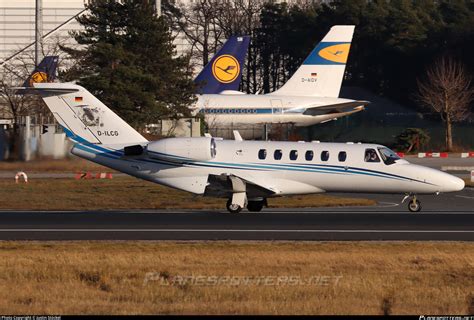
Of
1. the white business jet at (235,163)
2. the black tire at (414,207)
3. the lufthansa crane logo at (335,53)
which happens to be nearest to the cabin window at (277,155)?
the white business jet at (235,163)

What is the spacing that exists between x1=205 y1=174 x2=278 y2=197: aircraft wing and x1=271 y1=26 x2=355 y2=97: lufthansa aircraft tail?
3944 cm

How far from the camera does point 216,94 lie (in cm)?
7712

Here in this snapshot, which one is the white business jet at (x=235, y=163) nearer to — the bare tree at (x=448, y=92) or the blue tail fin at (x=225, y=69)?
the bare tree at (x=448, y=92)

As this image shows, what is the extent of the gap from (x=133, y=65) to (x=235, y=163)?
31967 millimetres

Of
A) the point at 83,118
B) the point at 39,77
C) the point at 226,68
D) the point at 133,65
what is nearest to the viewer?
the point at 83,118

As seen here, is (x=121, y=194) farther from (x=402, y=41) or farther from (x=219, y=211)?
(x=402, y=41)

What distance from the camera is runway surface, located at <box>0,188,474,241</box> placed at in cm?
2948

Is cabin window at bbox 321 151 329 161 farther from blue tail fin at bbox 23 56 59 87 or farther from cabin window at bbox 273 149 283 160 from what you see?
blue tail fin at bbox 23 56 59 87

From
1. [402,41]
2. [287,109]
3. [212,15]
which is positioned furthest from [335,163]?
[212,15]

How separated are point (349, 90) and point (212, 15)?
13.7 m

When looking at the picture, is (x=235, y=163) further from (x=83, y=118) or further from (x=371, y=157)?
(x=83, y=118)

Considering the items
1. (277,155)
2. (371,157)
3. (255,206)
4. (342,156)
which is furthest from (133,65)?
(371,157)

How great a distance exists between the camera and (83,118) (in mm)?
36188

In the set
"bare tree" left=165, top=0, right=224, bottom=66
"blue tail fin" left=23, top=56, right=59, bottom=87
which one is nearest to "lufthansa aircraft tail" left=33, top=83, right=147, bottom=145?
"blue tail fin" left=23, top=56, right=59, bottom=87
